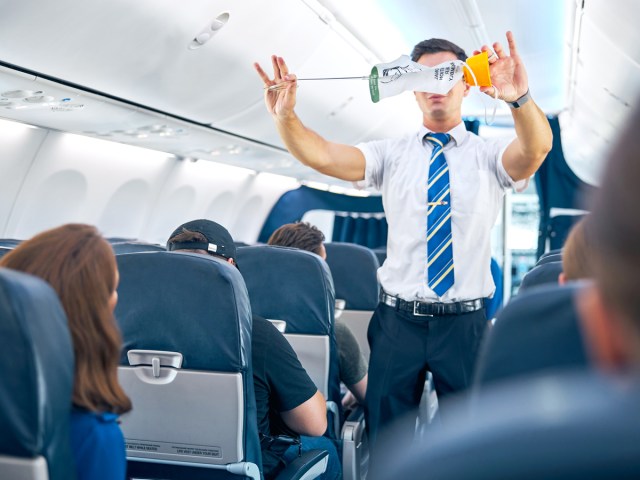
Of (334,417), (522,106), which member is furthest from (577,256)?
(334,417)

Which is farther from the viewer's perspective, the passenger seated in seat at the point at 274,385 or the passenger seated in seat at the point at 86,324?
the passenger seated in seat at the point at 274,385

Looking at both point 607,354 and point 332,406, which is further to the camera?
point 332,406

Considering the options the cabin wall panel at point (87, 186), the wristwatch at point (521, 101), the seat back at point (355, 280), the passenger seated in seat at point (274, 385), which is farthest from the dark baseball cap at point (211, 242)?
the cabin wall panel at point (87, 186)

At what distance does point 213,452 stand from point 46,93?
143 inches

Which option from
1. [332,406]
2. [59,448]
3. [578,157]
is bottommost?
[332,406]

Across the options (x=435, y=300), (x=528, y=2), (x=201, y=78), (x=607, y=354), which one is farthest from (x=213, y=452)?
(x=528, y=2)

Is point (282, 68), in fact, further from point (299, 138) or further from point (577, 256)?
point (577, 256)

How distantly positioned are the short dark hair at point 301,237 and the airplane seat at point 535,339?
3.07 metres

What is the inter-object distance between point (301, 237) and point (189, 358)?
1982 millimetres

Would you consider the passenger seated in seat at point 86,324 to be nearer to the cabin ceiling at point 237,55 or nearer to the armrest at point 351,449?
the armrest at point 351,449

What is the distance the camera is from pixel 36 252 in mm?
1750

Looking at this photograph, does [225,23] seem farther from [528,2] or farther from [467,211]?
[467,211]

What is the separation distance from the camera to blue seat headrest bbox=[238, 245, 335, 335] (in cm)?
363

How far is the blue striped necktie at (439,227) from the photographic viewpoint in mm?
2996
